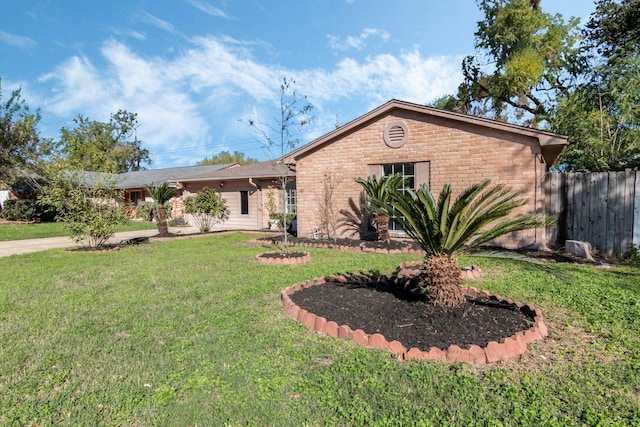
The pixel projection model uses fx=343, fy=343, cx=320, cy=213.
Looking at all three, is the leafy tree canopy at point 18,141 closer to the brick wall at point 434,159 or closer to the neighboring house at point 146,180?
the neighboring house at point 146,180

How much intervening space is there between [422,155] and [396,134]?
41.3 inches

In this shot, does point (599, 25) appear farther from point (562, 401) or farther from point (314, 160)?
point (562, 401)

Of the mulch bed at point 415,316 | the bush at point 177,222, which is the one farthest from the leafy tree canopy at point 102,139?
the mulch bed at point 415,316

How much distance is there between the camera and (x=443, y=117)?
977 centimetres

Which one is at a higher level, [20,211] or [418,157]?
[418,157]

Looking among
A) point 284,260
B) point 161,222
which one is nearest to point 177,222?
point 161,222

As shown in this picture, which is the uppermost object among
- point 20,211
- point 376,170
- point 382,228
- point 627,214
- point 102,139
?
point 102,139

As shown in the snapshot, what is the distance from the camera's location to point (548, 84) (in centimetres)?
1966

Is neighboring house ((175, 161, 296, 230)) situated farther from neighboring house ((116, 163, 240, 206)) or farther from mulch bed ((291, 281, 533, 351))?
mulch bed ((291, 281, 533, 351))

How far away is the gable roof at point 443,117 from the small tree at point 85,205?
19.8 feet

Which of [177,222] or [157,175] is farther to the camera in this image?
[157,175]

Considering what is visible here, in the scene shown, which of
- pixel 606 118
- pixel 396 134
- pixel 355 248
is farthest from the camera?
pixel 606 118

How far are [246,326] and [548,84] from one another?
74.3 feet

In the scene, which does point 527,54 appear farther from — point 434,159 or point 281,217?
point 281,217
